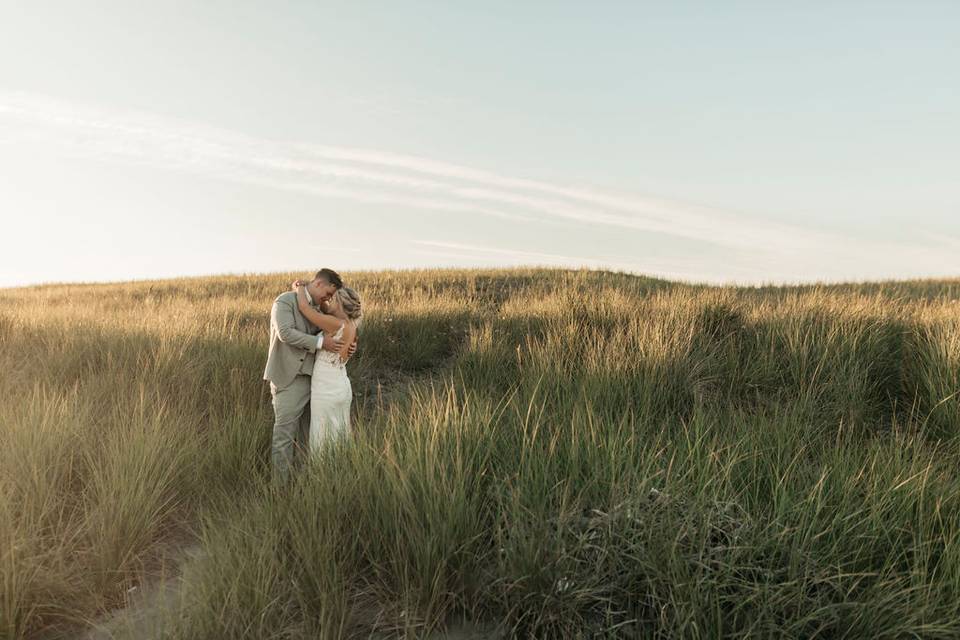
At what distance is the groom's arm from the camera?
533 centimetres

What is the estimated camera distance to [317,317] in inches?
211

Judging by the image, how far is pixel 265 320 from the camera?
1134 cm

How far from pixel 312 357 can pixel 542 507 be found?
3.53m

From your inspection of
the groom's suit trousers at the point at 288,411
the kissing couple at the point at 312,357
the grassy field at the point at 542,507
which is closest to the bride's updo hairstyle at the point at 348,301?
the kissing couple at the point at 312,357

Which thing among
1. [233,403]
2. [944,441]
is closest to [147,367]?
[233,403]

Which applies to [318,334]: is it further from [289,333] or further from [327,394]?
[327,394]

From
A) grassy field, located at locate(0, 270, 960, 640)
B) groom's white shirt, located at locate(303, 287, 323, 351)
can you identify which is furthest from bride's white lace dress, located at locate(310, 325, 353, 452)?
grassy field, located at locate(0, 270, 960, 640)

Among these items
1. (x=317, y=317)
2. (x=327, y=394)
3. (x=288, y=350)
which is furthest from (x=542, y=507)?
(x=288, y=350)

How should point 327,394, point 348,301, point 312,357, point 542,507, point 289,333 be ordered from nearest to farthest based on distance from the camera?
point 542,507 → point 289,333 → point 327,394 → point 348,301 → point 312,357

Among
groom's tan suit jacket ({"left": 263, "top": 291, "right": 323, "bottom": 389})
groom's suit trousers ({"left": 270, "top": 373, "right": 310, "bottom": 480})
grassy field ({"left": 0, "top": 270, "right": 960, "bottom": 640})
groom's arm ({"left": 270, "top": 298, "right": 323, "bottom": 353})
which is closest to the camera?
grassy field ({"left": 0, "top": 270, "right": 960, "bottom": 640})

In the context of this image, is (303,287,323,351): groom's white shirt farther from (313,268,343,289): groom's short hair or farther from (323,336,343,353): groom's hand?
(313,268,343,289): groom's short hair

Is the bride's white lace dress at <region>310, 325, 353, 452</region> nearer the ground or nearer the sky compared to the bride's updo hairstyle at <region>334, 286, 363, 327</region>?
nearer the ground

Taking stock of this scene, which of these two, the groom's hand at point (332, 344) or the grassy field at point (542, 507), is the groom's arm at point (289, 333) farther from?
the grassy field at point (542, 507)

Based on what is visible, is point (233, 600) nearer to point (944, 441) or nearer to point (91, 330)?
point (944, 441)
